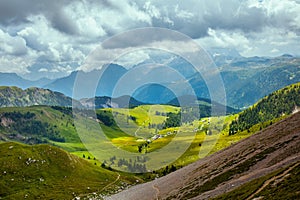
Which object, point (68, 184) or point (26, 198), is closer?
point (26, 198)

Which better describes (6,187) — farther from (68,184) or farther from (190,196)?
(190,196)

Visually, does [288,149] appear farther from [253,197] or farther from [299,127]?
[253,197]

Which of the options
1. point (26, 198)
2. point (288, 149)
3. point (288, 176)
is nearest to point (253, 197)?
point (288, 176)

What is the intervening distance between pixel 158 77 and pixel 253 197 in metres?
103

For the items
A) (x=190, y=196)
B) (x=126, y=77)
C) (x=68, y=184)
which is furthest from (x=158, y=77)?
(x=68, y=184)

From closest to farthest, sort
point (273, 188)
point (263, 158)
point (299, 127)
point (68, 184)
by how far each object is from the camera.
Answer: point (273, 188), point (263, 158), point (299, 127), point (68, 184)

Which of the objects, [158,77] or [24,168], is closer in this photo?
[158,77]

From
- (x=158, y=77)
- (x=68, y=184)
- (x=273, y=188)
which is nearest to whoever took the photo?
(x=273, y=188)

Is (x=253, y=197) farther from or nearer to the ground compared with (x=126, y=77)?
nearer to the ground

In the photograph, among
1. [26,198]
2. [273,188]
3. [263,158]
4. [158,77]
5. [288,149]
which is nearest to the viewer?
[273,188]

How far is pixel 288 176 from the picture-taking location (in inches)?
2172

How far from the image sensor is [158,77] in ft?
498

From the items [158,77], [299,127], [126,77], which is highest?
[158,77]

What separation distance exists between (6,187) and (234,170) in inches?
5373
